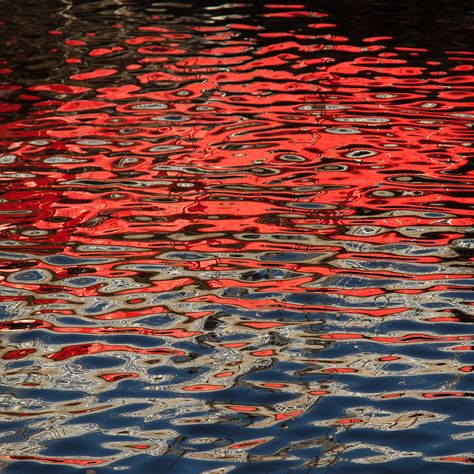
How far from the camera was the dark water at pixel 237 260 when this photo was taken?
5.41 meters

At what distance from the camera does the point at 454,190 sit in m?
9.20

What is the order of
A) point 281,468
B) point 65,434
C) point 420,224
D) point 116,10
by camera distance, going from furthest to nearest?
point 116,10, point 420,224, point 65,434, point 281,468

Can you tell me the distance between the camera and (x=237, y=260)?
770cm

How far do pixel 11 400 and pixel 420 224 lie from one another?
3.84 meters

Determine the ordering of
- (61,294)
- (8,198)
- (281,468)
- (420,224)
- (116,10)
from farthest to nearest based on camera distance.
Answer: (116,10) < (8,198) < (420,224) < (61,294) < (281,468)

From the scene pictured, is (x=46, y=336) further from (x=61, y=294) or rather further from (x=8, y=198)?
(x=8, y=198)

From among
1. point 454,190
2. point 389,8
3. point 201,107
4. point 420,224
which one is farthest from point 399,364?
point 389,8

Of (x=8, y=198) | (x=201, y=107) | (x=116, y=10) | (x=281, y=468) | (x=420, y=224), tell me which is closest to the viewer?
(x=281, y=468)

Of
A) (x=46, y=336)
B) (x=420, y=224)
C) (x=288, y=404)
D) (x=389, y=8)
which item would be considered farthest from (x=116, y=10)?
(x=288, y=404)

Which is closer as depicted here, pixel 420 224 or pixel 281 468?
pixel 281 468

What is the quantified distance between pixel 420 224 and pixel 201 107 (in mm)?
4208

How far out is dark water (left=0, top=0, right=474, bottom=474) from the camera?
17.7 ft

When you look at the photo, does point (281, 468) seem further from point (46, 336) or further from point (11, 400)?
point (46, 336)

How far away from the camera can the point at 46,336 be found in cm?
656
